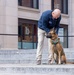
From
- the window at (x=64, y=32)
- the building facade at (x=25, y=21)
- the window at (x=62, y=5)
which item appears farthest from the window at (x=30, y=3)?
the window at (x=64, y=32)

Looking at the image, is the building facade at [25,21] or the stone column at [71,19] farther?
the stone column at [71,19]

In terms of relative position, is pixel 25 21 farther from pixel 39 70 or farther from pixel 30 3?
pixel 39 70

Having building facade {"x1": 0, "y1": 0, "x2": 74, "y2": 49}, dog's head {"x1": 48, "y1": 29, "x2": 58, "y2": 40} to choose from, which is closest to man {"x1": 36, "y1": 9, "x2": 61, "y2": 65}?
dog's head {"x1": 48, "y1": 29, "x2": 58, "y2": 40}

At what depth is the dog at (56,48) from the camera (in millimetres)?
9977

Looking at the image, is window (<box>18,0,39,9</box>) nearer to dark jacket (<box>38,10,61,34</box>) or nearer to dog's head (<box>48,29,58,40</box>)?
dark jacket (<box>38,10,61,34</box>)

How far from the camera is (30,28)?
93.9 feet

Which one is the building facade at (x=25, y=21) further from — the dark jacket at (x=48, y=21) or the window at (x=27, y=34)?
the dark jacket at (x=48, y=21)

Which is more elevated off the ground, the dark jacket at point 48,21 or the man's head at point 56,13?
the man's head at point 56,13

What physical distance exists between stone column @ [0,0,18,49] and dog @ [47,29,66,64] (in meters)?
14.1

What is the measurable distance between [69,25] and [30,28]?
4.90m

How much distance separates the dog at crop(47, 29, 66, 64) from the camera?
9977 millimetres

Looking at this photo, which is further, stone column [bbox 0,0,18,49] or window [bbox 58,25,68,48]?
window [bbox 58,25,68,48]

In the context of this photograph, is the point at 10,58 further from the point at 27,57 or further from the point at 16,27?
the point at 16,27

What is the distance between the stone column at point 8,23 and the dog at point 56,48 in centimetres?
1414
